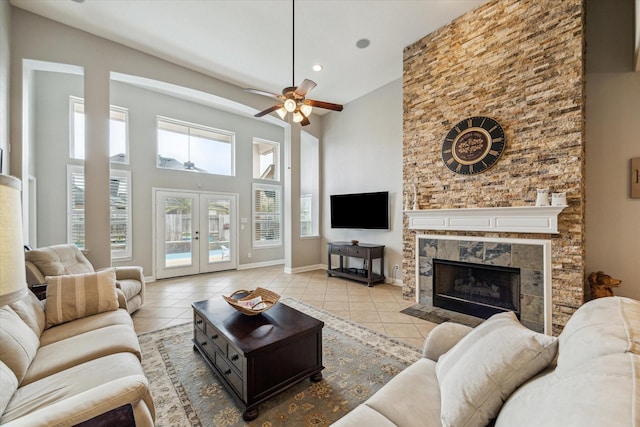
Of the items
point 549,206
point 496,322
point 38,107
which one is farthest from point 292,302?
point 38,107

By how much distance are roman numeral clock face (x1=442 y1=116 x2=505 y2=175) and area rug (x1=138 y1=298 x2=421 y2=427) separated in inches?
95.4

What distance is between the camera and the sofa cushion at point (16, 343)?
1.42m

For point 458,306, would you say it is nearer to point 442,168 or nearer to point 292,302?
point 442,168

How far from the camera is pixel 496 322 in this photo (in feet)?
4.17

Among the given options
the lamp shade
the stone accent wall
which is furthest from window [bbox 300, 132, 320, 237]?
the lamp shade

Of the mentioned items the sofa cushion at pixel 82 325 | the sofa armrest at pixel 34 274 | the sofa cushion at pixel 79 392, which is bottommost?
the sofa cushion at pixel 82 325

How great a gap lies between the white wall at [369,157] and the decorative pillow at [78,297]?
13.9 ft

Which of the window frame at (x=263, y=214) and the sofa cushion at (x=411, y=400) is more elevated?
the window frame at (x=263, y=214)

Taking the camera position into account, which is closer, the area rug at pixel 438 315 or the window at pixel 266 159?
the area rug at pixel 438 315

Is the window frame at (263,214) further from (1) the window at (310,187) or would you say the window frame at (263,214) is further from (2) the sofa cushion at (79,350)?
(2) the sofa cushion at (79,350)

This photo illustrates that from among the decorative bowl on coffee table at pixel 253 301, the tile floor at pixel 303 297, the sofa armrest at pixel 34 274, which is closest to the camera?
the decorative bowl on coffee table at pixel 253 301

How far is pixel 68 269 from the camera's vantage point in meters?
2.94

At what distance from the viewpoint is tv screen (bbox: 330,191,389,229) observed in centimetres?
506

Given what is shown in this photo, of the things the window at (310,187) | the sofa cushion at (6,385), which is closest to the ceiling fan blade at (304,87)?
the sofa cushion at (6,385)
